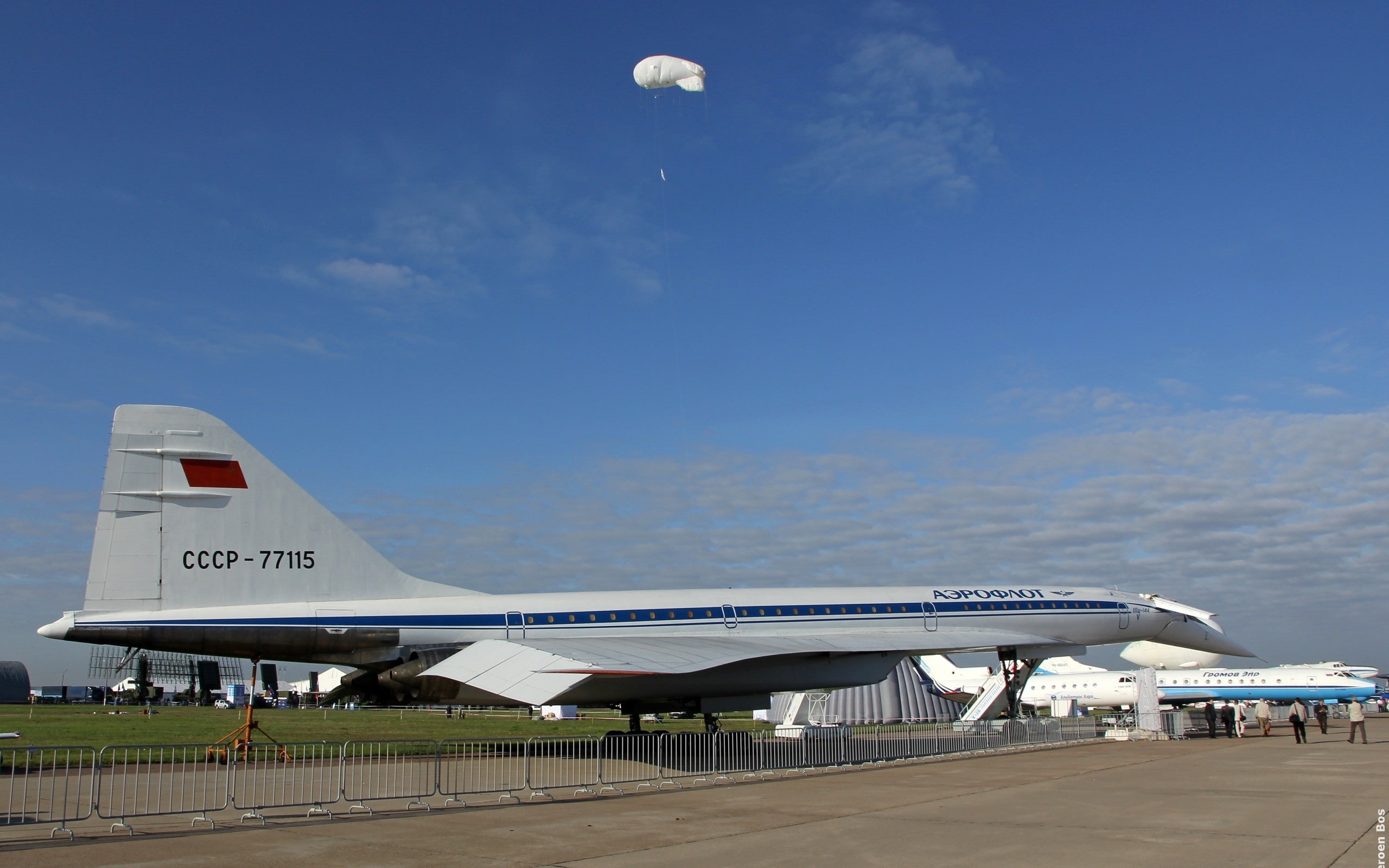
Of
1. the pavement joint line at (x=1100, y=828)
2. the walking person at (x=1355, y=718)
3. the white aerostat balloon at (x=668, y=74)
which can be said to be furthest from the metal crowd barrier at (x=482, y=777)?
the walking person at (x=1355, y=718)

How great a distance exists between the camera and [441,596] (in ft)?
53.3

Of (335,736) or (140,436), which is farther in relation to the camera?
(335,736)

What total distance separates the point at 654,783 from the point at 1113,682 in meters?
37.5

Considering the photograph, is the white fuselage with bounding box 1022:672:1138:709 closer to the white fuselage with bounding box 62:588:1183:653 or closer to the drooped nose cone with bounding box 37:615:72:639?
the white fuselage with bounding box 62:588:1183:653

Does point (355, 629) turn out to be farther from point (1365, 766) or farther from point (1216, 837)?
point (1365, 766)

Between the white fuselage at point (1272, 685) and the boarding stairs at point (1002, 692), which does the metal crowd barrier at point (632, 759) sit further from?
the white fuselage at point (1272, 685)

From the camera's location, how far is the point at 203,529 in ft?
46.8

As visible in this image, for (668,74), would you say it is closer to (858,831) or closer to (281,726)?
(858,831)

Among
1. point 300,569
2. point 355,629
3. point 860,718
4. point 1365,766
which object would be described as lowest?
point 860,718

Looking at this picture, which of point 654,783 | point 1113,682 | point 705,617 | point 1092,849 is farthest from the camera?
point 1113,682

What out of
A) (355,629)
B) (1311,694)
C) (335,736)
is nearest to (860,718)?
(1311,694)

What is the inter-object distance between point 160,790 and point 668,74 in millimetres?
12443

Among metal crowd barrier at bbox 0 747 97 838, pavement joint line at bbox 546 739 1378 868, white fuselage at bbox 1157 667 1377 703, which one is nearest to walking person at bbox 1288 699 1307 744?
pavement joint line at bbox 546 739 1378 868

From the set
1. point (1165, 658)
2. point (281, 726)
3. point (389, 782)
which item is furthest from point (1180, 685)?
point (389, 782)
